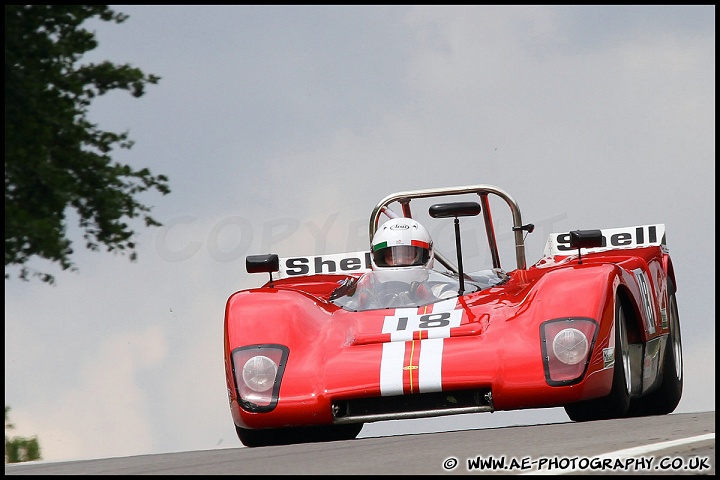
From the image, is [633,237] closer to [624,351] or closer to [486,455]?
[624,351]

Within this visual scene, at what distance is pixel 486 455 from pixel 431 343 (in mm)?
1903

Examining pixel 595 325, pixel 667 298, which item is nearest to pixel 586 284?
pixel 595 325

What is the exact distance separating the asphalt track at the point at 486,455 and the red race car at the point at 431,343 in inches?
9.7

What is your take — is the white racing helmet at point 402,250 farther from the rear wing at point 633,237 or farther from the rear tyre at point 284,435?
the rear wing at point 633,237

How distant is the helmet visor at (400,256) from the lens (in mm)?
8320

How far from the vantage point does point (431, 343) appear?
6918 millimetres

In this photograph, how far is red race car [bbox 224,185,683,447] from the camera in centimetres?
668

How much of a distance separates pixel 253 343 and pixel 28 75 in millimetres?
7302

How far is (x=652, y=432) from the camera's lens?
5.55 meters

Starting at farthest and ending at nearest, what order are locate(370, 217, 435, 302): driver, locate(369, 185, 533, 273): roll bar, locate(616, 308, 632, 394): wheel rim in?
locate(369, 185, 533, 273): roll bar
locate(370, 217, 435, 302): driver
locate(616, 308, 632, 394): wheel rim

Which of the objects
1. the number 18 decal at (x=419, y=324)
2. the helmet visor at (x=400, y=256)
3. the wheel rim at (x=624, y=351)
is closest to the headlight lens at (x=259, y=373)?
the number 18 decal at (x=419, y=324)

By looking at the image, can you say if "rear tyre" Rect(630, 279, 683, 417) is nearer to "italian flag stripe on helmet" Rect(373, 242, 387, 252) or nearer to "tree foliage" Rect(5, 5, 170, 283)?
"italian flag stripe on helmet" Rect(373, 242, 387, 252)

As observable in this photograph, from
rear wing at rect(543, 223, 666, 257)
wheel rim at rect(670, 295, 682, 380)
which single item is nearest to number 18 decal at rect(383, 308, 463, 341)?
wheel rim at rect(670, 295, 682, 380)

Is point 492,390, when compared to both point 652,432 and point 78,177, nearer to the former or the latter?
point 652,432
